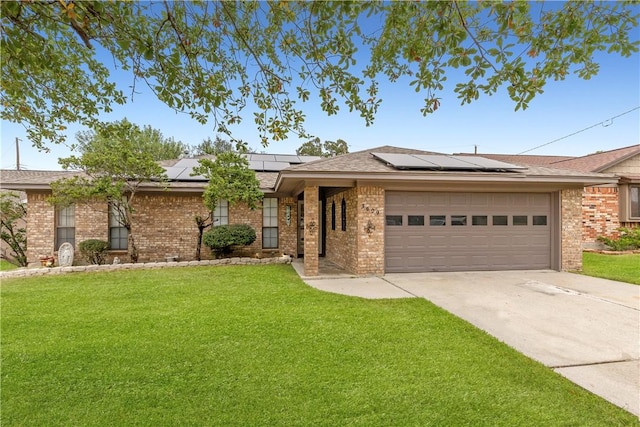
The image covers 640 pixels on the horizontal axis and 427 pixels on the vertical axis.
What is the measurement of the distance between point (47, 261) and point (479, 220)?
12779 mm

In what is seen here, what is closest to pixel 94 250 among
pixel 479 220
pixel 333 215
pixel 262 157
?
pixel 333 215

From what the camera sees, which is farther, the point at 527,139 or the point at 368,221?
the point at 527,139

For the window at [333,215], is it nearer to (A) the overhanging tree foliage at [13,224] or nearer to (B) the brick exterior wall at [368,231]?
(B) the brick exterior wall at [368,231]

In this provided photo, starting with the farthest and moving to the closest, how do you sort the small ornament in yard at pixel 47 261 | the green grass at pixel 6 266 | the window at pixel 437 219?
the green grass at pixel 6 266
the small ornament in yard at pixel 47 261
the window at pixel 437 219

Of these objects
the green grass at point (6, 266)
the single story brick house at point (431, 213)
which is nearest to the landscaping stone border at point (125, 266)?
the single story brick house at point (431, 213)

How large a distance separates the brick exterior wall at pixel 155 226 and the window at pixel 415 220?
481 cm

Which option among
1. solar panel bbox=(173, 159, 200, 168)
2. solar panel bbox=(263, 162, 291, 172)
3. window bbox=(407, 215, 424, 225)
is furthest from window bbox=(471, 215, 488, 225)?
solar panel bbox=(173, 159, 200, 168)

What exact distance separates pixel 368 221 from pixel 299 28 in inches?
222

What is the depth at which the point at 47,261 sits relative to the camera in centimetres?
1031

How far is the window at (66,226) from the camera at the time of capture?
35.9ft

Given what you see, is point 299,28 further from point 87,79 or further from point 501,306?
point 501,306

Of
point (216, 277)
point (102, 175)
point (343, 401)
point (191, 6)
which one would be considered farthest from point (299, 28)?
point (102, 175)

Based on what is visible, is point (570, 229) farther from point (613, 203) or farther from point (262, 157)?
point (262, 157)

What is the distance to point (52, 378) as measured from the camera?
3195mm
